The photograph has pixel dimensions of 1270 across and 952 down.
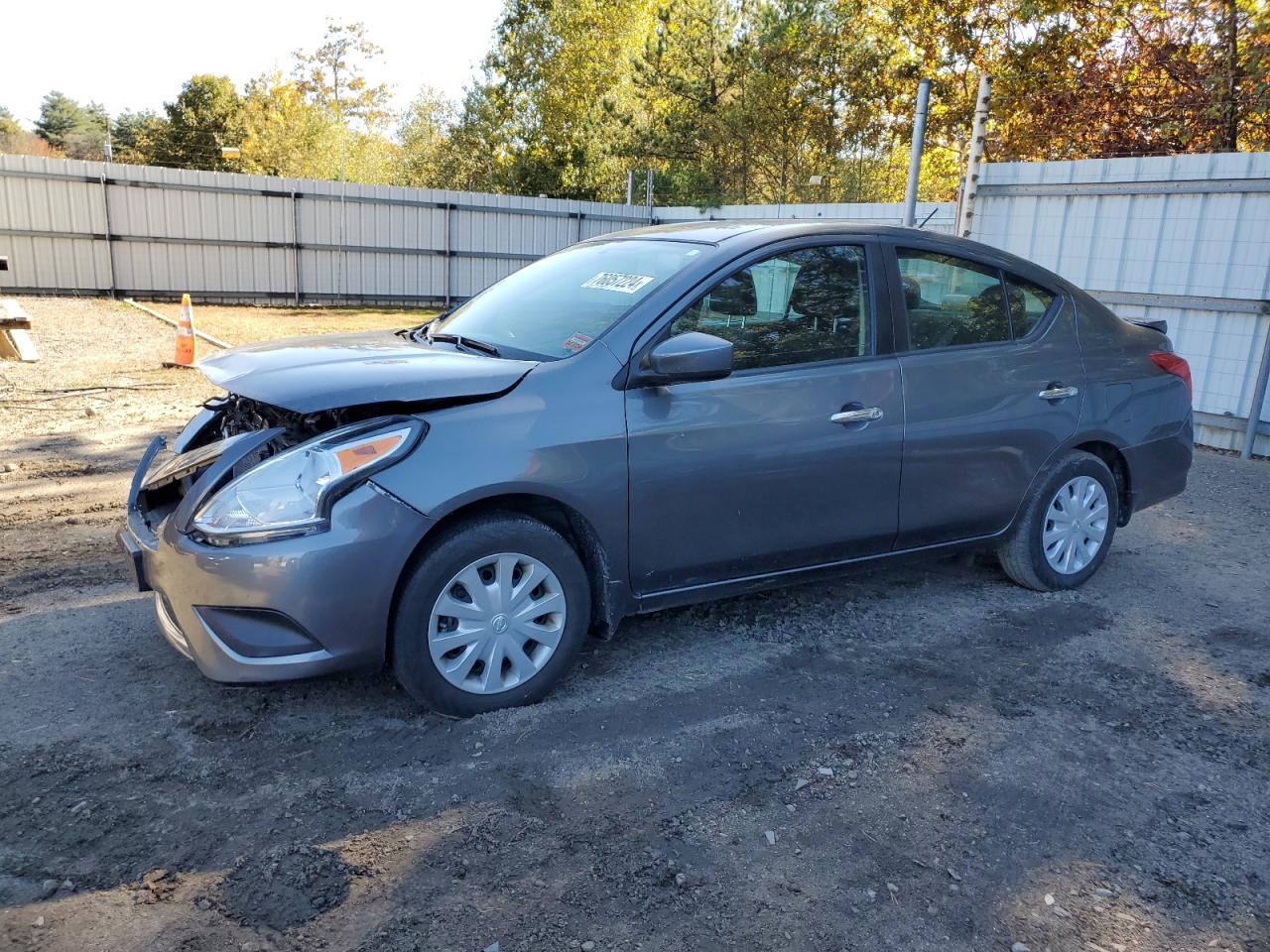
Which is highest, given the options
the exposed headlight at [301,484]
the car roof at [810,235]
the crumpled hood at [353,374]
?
the car roof at [810,235]

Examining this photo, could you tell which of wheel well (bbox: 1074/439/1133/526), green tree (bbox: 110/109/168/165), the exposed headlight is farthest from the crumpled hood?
green tree (bbox: 110/109/168/165)

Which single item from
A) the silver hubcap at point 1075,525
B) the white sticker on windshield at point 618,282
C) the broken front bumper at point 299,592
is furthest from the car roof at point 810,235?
the broken front bumper at point 299,592

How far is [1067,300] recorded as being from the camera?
4871 millimetres

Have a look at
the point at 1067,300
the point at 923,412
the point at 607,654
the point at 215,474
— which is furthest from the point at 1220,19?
the point at 215,474

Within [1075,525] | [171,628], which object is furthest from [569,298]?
[1075,525]

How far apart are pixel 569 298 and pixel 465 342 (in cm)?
47

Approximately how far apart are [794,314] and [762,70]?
28.0 m

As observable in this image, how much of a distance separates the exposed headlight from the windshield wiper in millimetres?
797

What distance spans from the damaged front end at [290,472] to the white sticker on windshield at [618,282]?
1121 millimetres

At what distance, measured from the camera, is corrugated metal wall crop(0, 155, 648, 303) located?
17.4m

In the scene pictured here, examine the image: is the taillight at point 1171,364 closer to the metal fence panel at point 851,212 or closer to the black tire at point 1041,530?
the black tire at point 1041,530

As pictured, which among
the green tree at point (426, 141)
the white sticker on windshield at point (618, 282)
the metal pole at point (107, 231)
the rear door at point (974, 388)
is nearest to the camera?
the white sticker on windshield at point (618, 282)

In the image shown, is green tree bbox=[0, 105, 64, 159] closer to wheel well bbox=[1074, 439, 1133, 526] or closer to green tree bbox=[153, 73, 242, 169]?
green tree bbox=[153, 73, 242, 169]

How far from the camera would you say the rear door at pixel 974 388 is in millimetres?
4305
